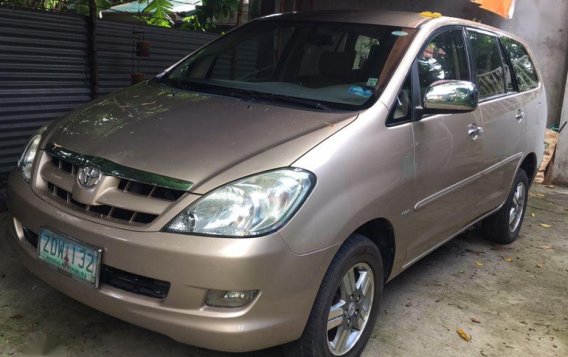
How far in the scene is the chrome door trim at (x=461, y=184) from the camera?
3033mm

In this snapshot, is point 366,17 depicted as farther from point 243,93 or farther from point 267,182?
point 267,182

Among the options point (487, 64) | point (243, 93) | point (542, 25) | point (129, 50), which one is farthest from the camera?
point (542, 25)

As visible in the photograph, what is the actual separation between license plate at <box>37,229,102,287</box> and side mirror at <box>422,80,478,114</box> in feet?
5.85

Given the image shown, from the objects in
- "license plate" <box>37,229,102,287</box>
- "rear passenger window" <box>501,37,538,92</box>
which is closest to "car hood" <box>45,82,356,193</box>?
"license plate" <box>37,229,102,287</box>

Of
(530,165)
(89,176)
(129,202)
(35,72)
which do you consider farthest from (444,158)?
(35,72)

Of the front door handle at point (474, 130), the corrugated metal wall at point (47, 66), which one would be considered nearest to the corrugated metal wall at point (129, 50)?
the corrugated metal wall at point (47, 66)

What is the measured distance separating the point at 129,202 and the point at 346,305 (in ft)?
3.61

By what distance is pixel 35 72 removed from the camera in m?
4.86

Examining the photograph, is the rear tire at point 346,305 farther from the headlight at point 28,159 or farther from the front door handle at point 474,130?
the headlight at point 28,159

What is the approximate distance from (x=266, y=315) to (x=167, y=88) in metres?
1.59

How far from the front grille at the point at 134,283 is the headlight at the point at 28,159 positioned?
72 centimetres

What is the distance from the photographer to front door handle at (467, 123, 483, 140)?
3480 millimetres

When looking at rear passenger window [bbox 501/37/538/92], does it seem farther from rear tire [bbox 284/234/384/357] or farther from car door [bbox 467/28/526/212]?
rear tire [bbox 284/234/384/357]

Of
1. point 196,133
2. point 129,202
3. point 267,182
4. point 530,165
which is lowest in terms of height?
point 530,165
